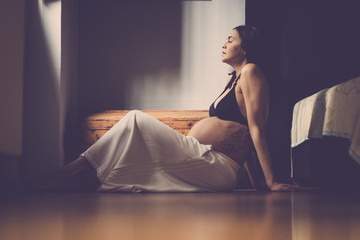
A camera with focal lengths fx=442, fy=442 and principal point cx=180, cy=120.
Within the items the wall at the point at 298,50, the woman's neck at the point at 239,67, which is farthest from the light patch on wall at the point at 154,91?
the woman's neck at the point at 239,67

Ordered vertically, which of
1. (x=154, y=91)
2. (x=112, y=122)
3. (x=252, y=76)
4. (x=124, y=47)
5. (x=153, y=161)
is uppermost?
(x=124, y=47)

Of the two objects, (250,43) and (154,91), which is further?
(154,91)

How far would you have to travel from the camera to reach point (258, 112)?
7.38ft

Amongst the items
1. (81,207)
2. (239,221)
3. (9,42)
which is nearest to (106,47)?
(9,42)

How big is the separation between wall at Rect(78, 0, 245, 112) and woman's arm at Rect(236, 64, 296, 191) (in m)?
1.41

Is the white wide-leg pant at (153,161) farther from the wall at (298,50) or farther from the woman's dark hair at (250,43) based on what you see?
the wall at (298,50)

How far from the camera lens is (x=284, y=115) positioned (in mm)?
3484

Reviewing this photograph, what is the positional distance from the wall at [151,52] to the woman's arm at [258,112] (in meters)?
1.41

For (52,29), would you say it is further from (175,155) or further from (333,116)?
(333,116)

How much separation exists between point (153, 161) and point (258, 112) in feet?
1.93

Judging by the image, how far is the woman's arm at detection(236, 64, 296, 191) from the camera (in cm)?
221

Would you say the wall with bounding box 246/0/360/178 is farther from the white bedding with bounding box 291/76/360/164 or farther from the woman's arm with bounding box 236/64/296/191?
the woman's arm with bounding box 236/64/296/191

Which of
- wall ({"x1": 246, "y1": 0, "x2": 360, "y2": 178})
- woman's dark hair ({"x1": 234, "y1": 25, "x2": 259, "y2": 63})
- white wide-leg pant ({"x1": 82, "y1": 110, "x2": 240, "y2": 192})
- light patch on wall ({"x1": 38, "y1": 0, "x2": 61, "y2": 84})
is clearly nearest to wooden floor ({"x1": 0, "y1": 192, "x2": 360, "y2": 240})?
white wide-leg pant ({"x1": 82, "y1": 110, "x2": 240, "y2": 192})

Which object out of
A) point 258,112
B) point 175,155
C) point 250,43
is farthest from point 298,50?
point 175,155
